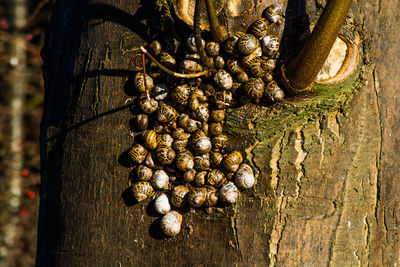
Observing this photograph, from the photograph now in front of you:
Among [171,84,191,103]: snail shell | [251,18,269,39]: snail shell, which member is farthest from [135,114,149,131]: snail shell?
[251,18,269,39]: snail shell

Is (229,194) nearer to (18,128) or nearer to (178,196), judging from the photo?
(178,196)

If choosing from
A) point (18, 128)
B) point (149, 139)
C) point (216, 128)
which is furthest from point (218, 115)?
point (18, 128)

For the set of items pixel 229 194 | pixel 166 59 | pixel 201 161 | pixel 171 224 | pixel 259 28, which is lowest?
pixel 171 224

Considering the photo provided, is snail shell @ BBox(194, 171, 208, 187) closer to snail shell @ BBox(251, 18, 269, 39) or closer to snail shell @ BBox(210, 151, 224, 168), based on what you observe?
snail shell @ BBox(210, 151, 224, 168)

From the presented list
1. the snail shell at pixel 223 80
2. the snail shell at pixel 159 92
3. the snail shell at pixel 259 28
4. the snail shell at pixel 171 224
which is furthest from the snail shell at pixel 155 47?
the snail shell at pixel 171 224

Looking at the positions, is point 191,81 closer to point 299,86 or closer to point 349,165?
point 299,86

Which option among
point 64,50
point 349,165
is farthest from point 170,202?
point 64,50
